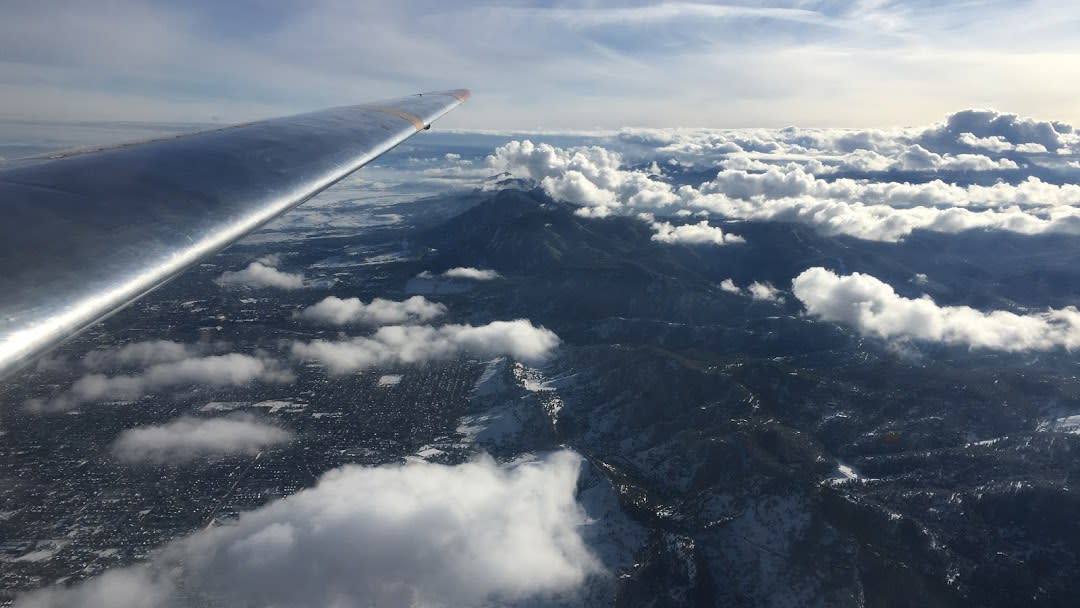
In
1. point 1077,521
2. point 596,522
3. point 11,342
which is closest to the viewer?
point 11,342

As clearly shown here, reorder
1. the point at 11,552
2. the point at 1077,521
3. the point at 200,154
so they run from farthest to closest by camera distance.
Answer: the point at 1077,521 < the point at 11,552 < the point at 200,154

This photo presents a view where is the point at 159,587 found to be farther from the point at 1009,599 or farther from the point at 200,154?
the point at 1009,599

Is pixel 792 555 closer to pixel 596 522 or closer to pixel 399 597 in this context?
pixel 596 522

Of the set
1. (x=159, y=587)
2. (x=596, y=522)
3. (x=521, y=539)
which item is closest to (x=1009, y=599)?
(x=596, y=522)

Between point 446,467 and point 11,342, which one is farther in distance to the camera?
point 446,467

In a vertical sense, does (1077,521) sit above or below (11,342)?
below

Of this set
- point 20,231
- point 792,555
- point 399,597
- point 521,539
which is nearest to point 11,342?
point 20,231

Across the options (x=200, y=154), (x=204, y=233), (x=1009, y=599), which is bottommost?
(x=1009, y=599)
